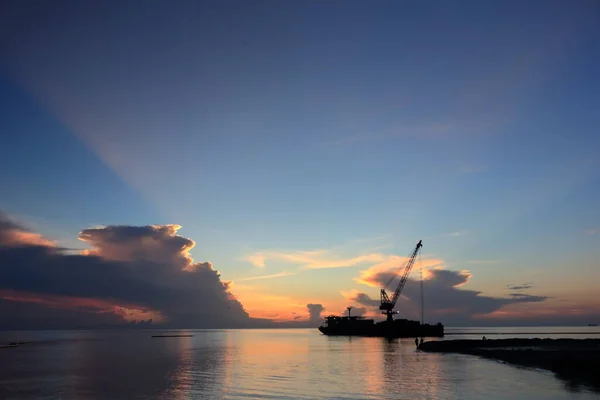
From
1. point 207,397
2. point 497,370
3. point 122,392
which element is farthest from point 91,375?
point 497,370

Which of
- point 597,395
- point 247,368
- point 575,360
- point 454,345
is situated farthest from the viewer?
point 454,345

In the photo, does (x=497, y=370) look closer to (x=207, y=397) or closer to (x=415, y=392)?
(x=415, y=392)

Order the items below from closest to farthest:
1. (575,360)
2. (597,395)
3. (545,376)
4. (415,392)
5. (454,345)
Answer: (597,395)
(415,392)
(545,376)
(575,360)
(454,345)

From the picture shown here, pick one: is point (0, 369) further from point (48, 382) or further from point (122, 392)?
point (122, 392)

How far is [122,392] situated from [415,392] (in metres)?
35.0

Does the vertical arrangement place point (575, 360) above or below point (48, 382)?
above

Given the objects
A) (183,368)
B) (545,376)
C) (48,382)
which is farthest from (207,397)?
(545,376)

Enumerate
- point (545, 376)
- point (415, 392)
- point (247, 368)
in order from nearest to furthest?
1. point (415, 392)
2. point (545, 376)
3. point (247, 368)

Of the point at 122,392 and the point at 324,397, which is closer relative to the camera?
the point at 324,397

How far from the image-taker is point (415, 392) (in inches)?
2085

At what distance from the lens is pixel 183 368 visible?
83.9 m

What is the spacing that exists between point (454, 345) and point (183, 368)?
7947 centimetres

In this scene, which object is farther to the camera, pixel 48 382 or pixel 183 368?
pixel 183 368

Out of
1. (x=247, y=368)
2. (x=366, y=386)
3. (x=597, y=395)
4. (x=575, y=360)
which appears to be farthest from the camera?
(x=247, y=368)
